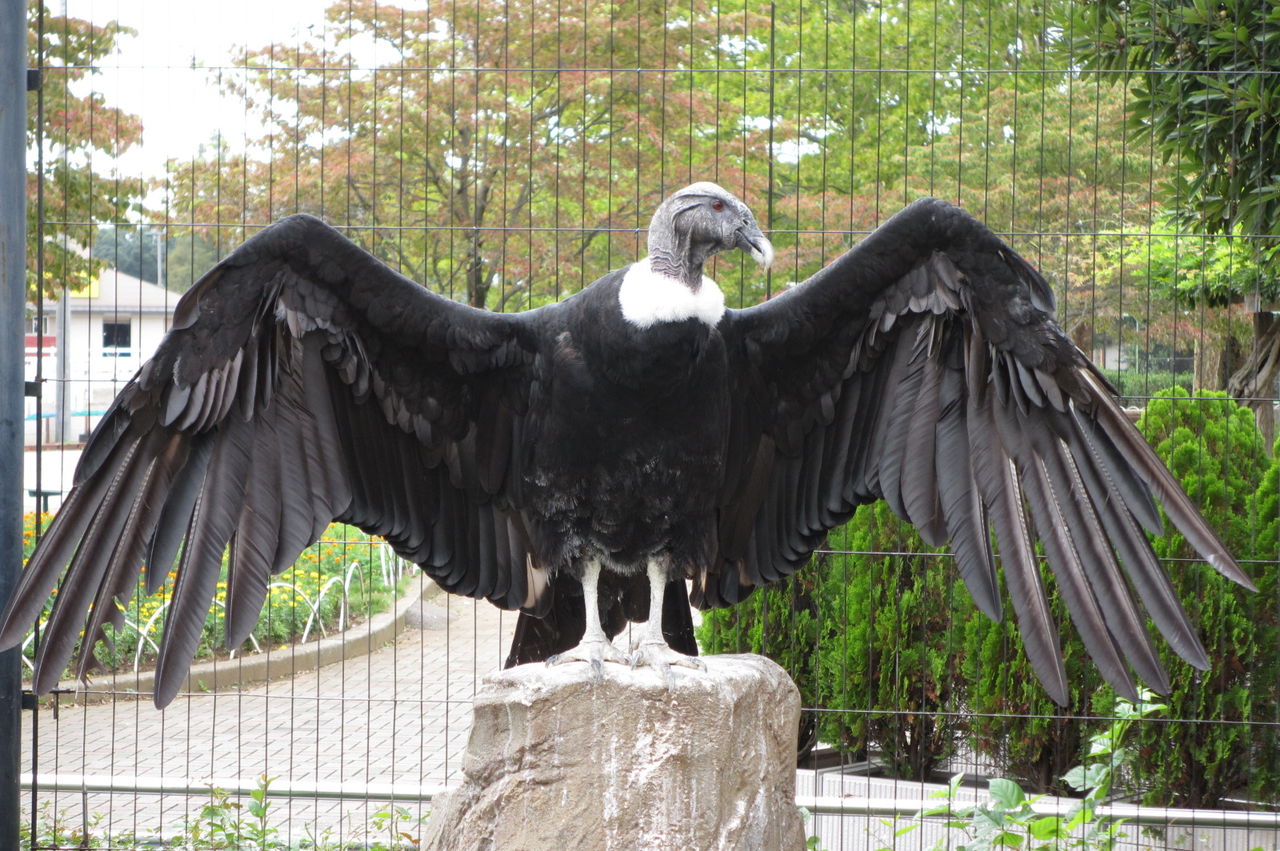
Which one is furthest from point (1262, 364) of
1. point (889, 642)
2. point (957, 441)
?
point (957, 441)

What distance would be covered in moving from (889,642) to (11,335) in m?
3.28

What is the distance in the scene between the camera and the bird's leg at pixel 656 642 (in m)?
3.19

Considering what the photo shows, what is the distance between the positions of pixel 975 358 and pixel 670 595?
105 cm

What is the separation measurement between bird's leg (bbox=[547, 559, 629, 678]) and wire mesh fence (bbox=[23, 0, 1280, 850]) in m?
0.92

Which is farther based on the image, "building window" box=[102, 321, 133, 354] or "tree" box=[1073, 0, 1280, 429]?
"building window" box=[102, 321, 133, 354]

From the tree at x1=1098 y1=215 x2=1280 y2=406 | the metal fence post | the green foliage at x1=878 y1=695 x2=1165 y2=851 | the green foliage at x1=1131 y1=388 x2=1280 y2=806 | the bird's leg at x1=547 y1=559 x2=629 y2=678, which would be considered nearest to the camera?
the bird's leg at x1=547 y1=559 x2=629 y2=678

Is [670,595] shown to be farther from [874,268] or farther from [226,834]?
[226,834]

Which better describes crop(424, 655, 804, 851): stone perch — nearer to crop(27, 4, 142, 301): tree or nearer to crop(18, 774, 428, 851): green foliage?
crop(18, 774, 428, 851): green foliage

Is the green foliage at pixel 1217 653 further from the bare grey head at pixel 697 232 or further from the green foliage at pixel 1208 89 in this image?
the bare grey head at pixel 697 232

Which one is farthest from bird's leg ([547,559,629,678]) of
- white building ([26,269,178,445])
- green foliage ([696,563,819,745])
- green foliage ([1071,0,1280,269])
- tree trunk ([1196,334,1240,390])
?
white building ([26,269,178,445])

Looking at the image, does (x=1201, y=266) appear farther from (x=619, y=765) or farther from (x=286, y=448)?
(x=286, y=448)

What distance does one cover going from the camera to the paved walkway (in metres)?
4.97

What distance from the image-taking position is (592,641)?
3.29 metres

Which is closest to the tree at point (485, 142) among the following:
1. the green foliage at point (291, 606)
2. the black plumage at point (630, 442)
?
the green foliage at point (291, 606)
